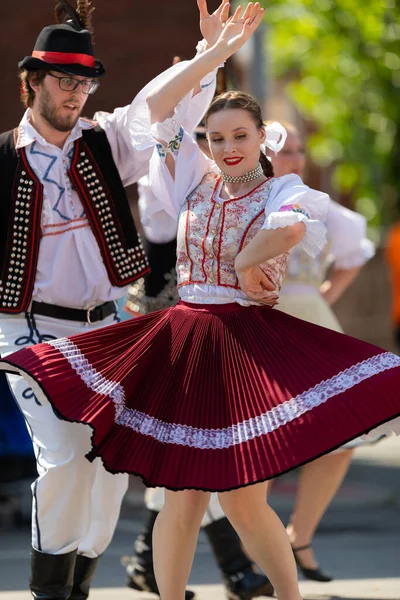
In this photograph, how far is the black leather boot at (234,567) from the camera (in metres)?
5.48

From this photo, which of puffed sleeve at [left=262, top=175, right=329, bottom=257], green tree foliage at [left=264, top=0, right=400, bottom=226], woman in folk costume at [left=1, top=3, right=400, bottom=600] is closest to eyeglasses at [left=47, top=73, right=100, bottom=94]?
woman in folk costume at [left=1, top=3, right=400, bottom=600]

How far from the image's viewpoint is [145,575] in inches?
222

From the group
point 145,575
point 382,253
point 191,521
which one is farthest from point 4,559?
point 382,253

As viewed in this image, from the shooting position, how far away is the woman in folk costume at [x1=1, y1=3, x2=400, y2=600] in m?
4.12

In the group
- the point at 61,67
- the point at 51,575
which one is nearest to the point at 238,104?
the point at 61,67

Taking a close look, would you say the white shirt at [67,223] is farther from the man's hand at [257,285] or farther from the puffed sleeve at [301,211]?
the man's hand at [257,285]

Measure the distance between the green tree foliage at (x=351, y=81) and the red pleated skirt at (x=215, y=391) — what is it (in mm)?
14157

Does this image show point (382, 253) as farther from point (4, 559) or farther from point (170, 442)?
point (170, 442)

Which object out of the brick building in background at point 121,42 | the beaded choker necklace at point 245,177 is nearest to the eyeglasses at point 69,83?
the beaded choker necklace at point 245,177

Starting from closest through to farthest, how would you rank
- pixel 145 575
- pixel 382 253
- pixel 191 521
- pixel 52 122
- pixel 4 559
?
pixel 191 521, pixel 52 122, pixel 145 575, pixel 4 559, pixel 382 253

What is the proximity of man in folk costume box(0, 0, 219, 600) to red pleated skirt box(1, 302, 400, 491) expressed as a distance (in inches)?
12.3

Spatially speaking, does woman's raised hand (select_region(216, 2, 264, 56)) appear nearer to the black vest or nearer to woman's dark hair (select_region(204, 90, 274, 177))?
woman's dark hair (select_region(204, 90, 274, 177))

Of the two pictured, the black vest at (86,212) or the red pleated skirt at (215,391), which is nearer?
the red pleated skirt at (215,391)

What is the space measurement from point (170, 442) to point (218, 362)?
307 mm
